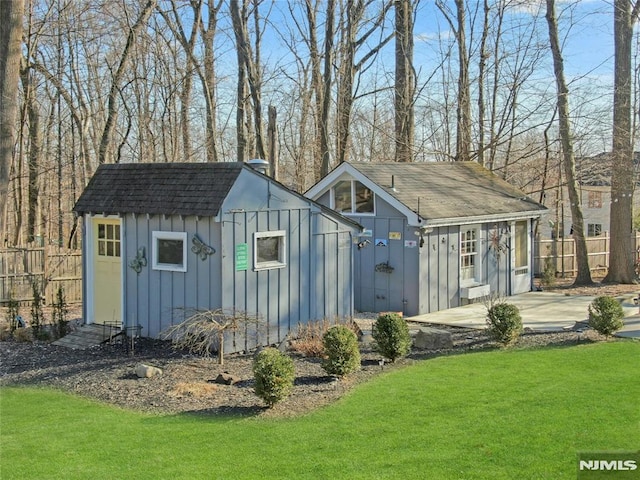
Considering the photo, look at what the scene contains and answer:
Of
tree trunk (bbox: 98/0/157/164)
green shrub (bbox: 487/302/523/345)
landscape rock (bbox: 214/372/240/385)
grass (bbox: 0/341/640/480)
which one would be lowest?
grass (bbox: 0/341/640/480)

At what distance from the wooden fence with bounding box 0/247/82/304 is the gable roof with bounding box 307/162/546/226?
7172mm

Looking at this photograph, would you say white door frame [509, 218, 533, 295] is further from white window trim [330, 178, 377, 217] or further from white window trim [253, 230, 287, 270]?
white window trim [253, 230, 287, 270]

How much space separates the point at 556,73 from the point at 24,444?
19.9 m

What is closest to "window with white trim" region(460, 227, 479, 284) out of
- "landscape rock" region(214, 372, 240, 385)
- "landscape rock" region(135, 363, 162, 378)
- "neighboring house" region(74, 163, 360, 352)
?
"neighboring house" region(74, 163, 360, 352)

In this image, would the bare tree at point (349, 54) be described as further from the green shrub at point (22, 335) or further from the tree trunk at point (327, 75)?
the green shrub at point (22, 335)

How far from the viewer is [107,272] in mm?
14375

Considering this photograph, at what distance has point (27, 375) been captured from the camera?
38.0 ft

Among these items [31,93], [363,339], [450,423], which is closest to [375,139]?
[31,93]

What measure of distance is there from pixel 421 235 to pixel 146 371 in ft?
25.9

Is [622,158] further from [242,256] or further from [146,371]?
[146,371]

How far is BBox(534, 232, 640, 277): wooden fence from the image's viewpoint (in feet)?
82.2

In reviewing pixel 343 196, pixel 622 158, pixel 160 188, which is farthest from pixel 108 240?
pixel 622 158

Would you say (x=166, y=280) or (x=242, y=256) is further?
(x=166, y=280)

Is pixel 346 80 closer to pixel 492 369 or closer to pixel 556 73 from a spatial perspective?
pixel 556 73
